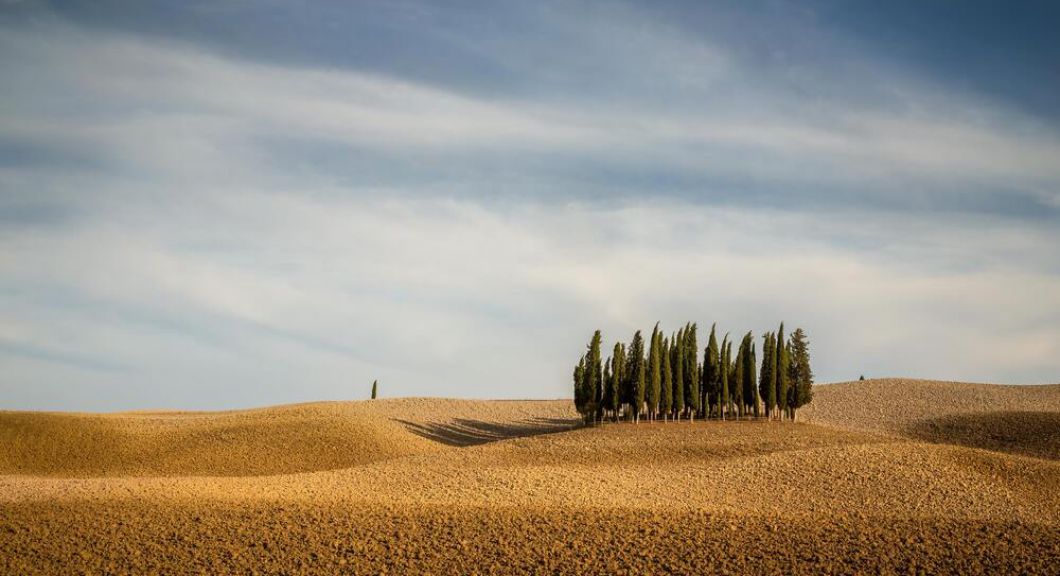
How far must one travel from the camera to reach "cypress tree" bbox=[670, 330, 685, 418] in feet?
150

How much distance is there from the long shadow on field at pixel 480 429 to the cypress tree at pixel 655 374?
494 centimetres

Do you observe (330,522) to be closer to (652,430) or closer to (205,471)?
(205,471)

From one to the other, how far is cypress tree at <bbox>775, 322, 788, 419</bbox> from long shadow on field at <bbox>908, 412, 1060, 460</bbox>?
729cm

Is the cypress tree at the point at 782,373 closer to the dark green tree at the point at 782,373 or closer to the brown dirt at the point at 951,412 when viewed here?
the dark green tree at the point at 782,373

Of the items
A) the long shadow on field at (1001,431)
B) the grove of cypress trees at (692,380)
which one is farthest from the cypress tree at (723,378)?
the long shadow on field at (1001,431)

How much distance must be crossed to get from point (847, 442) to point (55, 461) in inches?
1324

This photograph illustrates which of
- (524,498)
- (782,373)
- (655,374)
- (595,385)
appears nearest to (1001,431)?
(782,373)

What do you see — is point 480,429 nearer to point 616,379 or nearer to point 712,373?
point 616,379

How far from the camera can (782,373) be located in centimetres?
A: 4619

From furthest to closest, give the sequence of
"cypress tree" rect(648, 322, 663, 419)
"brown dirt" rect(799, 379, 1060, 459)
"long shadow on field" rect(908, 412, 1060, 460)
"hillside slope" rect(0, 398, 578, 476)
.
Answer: "cypress tree" rect(648, 322, 663, 419)
"brown dirt" rect(799, 379, 1060, 459)
"long shadow on field" rect(908, 412, 1060, 460)
"hillside slope" rect(0, 398, 578, 476)

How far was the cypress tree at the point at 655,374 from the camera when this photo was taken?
45.3m

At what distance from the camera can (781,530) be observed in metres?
19.4

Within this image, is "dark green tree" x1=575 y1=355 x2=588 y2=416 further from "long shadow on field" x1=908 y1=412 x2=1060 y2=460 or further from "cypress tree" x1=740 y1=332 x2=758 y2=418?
"long shadow on field" x1=908 y1=412 x2=1060 y2=460

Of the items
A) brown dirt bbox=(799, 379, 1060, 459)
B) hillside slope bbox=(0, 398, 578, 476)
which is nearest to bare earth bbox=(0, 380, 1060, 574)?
hillside slope bbox=(0, 398, 578, 476)
